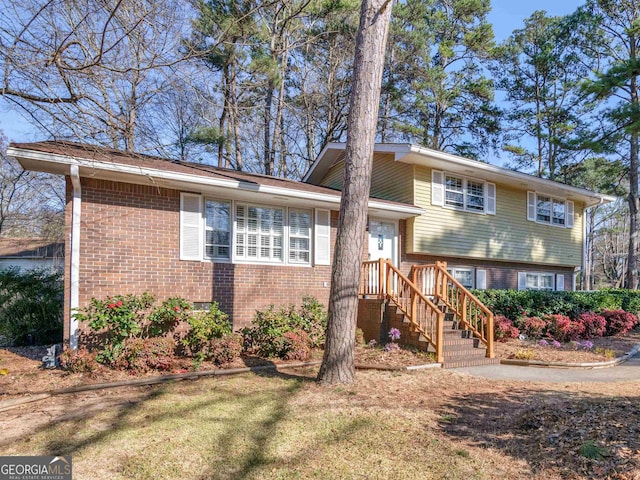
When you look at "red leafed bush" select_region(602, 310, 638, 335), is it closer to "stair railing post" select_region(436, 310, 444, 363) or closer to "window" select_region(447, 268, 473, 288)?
"window" select_region(447, 268, 473, 288)

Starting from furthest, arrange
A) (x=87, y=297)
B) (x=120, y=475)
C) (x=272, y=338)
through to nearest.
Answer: (x=272, y=338)
(x=87, y=297)
(x=120, y=475)

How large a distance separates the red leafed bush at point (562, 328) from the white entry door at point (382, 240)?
14.3ft

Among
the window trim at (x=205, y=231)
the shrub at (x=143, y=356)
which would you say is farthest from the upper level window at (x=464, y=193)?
the shrub at (x=143, y=356)

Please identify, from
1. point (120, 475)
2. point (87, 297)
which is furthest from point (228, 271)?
point (120, 475)

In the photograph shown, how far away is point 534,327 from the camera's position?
11023mm

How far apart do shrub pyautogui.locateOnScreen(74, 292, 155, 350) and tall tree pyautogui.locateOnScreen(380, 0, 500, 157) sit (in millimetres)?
16820

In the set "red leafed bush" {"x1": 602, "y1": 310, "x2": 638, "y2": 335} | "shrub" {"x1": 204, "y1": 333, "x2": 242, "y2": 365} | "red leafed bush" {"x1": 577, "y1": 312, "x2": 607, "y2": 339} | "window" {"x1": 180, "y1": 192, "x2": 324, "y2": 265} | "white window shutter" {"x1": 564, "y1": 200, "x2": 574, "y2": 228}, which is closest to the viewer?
"shrub" {"x1": 204, "y1": 333, "x2": 242, "y2": 365}

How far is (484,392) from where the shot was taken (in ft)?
20.7

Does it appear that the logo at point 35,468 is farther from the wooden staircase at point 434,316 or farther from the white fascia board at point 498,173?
the white fascia board at point 498,173

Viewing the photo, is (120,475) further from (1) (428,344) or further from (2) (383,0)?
(2) (383,0)

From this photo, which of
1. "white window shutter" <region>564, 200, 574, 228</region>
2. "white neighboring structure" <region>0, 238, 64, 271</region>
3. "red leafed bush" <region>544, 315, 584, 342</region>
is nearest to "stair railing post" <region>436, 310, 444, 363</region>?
"red leafed bush" <region>544, 315, 584, 342</region>

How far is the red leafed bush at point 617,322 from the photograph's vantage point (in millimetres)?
12727

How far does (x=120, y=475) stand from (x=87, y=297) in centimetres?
484

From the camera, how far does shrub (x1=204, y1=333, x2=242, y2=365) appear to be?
7.62 metres
